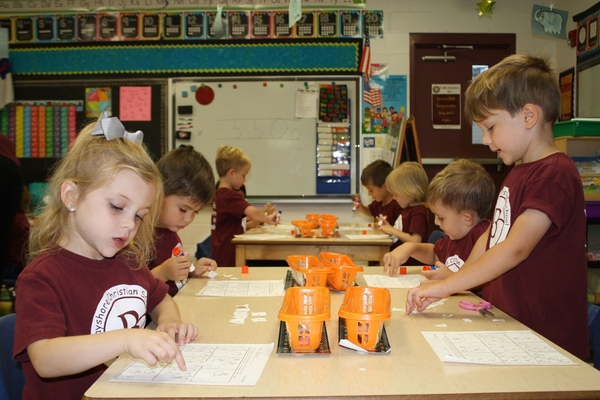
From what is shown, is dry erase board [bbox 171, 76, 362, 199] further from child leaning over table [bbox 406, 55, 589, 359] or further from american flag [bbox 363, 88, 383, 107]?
child leaning over table [bbox 406, 55, 589, 359]

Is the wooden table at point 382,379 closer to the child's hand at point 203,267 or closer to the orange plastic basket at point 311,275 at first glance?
the orange plastic basket at point 311,275

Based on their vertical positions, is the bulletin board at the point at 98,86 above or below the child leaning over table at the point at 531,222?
above

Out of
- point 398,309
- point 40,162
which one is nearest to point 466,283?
point 398,309

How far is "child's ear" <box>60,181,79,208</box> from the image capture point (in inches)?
47.1

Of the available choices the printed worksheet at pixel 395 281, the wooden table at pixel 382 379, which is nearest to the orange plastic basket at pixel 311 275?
the printed worksheet at pixel 395 281

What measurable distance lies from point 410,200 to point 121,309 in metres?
2.29

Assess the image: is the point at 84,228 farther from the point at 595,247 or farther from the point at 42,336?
the point at 595,247

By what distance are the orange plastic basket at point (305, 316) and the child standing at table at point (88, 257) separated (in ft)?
0.79

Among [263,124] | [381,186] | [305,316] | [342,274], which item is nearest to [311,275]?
[342,274]

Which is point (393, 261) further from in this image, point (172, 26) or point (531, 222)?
point (172, 26)

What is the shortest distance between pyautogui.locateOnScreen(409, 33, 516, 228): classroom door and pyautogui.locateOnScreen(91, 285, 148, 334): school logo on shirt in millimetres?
3952

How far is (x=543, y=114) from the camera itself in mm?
1468

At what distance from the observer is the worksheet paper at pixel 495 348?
101cm

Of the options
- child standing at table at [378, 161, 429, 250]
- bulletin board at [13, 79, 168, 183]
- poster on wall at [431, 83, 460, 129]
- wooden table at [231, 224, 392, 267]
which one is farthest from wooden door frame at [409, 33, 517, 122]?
wooden table at [231, 224, 392, 267]
